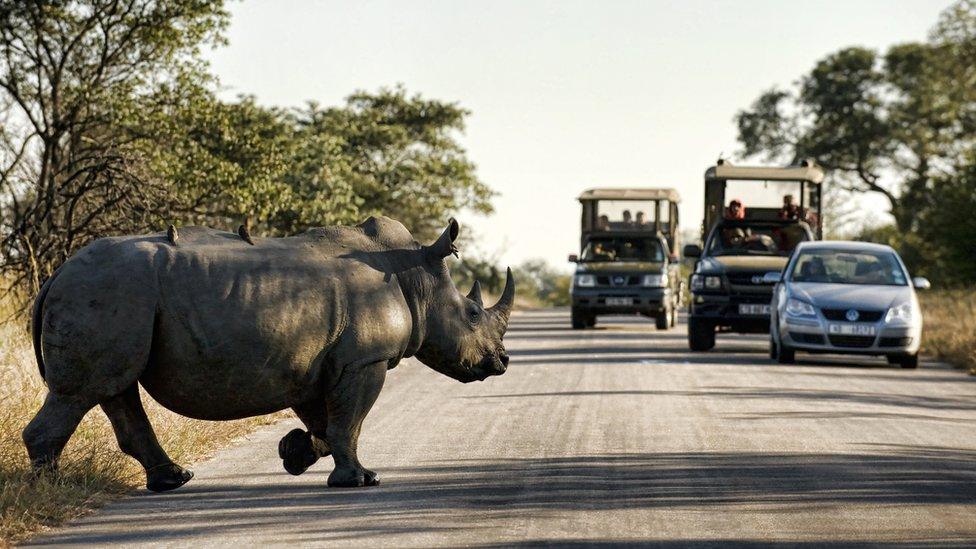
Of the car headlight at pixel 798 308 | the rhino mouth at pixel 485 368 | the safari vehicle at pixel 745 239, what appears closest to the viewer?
the rhino mouth at pixel 485 368

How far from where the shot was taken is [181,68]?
79.5 ft

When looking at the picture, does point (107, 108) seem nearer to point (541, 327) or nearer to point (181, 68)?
point (181, 68)

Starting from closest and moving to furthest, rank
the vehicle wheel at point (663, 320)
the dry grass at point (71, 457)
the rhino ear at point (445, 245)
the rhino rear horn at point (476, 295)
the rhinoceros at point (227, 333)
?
1. the dry grass at point (71, 457)
2. the rhinoceros at point (227, 333)
3. the rhino ear at point (445, 245)
4. the rhino rear horn at point (476, 295)
5. the vehicle wheel at point (663, 320)

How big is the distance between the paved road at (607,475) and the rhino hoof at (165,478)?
78mm

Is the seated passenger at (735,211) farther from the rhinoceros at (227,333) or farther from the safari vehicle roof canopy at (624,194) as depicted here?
the rhinoceros at (227,333)

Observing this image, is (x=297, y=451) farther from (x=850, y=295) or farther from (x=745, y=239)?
(x=745, y=239)

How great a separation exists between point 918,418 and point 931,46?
51338 millimetres

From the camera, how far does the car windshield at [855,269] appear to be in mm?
21656

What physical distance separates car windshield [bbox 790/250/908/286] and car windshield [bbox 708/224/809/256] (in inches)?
114

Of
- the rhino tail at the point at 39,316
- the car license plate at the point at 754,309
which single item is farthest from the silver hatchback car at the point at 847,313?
the rhino tail at the point at 39,316

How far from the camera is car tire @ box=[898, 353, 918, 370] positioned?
2098cm

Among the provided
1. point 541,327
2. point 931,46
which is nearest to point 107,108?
point 541,327

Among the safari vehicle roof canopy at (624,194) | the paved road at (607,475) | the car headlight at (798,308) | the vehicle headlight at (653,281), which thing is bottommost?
the paved road at (607,475)

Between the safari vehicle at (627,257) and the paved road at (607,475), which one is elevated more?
the safari vehicle at (627,257)
